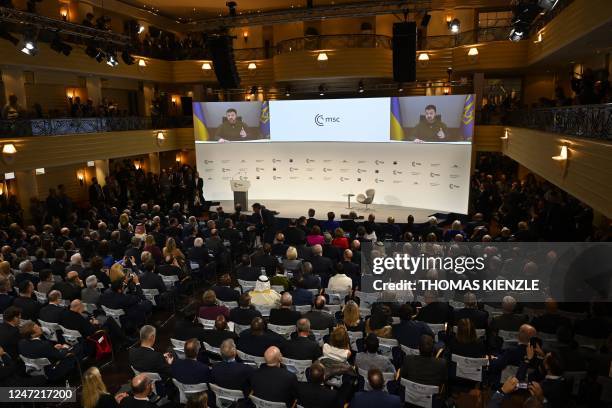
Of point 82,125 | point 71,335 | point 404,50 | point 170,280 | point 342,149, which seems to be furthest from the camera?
point 342,149

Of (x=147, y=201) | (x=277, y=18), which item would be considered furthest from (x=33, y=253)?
(x=277, y=18)

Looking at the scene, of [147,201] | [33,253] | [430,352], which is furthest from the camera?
[147,201]

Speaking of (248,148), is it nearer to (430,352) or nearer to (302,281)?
(302,281)

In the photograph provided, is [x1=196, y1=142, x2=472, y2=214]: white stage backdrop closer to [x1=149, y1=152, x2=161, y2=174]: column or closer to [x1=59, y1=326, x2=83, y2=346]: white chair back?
[x1=149, y1=152, x2=161, y2=174]: column

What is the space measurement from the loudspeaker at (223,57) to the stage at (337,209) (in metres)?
4.94

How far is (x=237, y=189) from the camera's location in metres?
17.0

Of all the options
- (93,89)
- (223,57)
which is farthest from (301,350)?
(93,89)

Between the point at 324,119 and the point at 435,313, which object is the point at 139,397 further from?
the point at 324,119

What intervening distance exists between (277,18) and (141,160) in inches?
435

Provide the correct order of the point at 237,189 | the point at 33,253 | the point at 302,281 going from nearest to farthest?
the point at 302,281, the point at 33,253, the point at 237,189

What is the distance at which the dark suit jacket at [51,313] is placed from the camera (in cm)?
653

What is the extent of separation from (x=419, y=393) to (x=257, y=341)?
199 centimetres

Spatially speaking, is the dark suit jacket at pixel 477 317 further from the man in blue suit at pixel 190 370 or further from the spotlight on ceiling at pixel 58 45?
the spotlight on ceiling at pixel 58 45

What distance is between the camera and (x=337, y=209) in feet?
56.0
